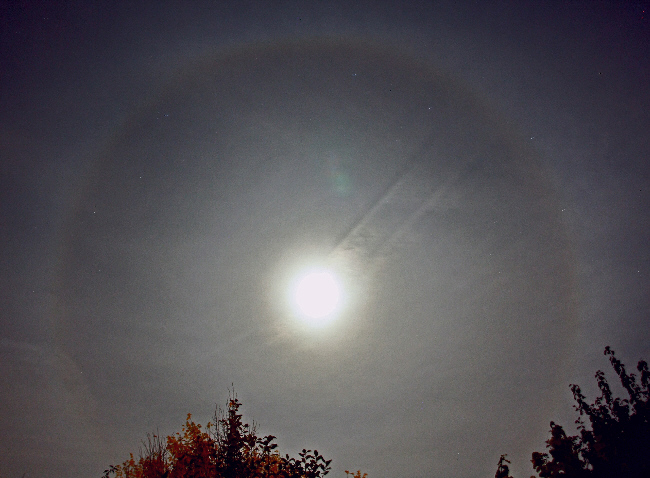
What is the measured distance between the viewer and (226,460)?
9461 millimetres

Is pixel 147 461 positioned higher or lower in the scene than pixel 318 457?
higher

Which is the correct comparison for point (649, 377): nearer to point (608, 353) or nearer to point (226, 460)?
point (608, 353)

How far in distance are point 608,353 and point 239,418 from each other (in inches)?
1380

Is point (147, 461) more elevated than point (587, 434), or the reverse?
point (147, 461)

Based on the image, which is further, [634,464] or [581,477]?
[634,464]

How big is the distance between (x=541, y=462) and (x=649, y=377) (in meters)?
17.5

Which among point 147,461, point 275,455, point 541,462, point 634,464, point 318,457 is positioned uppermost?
point 147,461

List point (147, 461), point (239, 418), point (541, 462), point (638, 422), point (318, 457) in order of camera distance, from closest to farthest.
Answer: point (318, 457), point (239, 418), point (147, 461), point (541, 462), point (638, 422)

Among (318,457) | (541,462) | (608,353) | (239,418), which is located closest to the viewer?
(318,457)

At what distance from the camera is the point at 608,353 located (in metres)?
32.7

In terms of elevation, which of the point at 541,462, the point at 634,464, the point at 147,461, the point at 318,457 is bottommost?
the point at 634,464

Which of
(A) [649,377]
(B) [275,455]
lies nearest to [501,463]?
(B) [275,455]

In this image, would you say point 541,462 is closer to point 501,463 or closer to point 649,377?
point 501,463

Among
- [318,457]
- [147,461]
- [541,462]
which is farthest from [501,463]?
[147,461]
